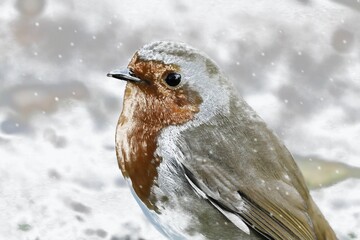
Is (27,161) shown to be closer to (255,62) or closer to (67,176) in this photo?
(67,176)

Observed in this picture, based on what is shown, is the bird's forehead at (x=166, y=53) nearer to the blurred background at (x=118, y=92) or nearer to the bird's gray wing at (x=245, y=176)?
the bird's gray wing at (x=245, y=176)

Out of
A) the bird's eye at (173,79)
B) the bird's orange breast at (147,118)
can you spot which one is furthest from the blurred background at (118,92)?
the bird's eye at (173,79)

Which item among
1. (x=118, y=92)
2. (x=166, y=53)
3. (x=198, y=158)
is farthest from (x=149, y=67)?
(x=118, y=92)

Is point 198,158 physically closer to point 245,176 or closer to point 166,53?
point 245,176

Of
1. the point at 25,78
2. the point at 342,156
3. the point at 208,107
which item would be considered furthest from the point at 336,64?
the point at 208,107

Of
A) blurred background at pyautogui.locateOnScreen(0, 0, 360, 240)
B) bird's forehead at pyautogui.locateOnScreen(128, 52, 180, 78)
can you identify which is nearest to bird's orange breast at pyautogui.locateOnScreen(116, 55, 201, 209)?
bird's forehead at pyautogui.locateOnScreen(128, 52, 180, 78)

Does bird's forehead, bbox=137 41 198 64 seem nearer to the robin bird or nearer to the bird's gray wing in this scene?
the robin bird

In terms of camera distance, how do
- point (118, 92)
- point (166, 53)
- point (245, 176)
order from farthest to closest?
1. point (118, 92)
2. point (245, 176)
3. point (166, 53)
